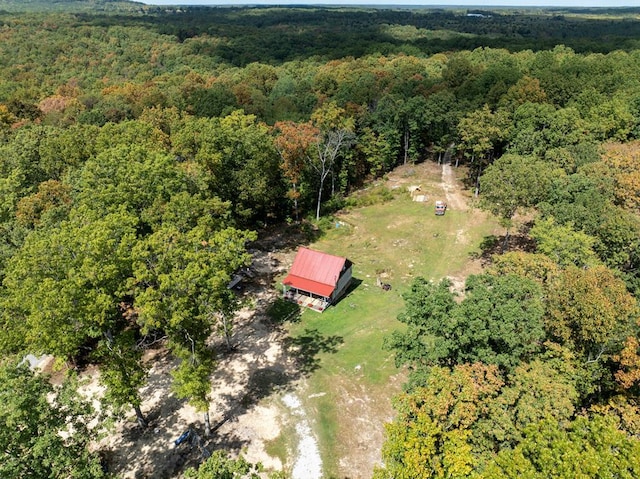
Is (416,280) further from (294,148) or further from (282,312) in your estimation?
(294,148)

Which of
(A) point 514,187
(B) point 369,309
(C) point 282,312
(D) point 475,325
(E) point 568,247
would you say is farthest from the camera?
(A) point 514,187

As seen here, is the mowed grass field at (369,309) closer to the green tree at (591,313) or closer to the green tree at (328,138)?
the green tree at (328,138)

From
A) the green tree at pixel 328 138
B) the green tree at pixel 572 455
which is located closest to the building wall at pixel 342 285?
the green tree at pixel 328 138

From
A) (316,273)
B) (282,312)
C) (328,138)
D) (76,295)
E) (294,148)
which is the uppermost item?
(76,295)

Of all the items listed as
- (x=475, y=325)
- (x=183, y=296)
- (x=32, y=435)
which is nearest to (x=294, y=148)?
(x=183, y=296)

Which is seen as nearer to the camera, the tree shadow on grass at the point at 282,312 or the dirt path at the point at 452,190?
the tree shadow on grass at the point at 282,312

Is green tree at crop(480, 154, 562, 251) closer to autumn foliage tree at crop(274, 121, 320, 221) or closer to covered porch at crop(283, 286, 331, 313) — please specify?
covered porch at crop(283, 286, 331, 313)

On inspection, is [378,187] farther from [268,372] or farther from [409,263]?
[268,372]
